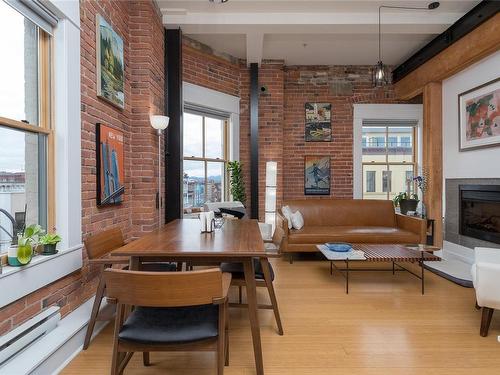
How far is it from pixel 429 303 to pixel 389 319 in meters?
0.63

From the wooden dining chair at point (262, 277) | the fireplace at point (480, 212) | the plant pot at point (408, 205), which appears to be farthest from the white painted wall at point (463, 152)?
the wooden dining chair at point (262, 277)

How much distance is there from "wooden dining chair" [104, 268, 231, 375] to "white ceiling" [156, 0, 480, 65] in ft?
12.3

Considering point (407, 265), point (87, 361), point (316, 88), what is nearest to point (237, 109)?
point (316, 88)

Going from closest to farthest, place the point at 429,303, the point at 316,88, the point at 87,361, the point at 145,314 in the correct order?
the point at 145,314, the point at 87,361, the point at 429,303, the point at 316,88

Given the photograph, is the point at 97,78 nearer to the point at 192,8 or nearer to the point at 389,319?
the point at 192,8

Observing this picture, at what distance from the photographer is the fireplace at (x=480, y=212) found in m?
3.89

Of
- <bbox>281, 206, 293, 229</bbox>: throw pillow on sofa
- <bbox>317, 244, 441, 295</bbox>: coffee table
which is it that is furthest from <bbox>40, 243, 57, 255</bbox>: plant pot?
<bbox>281, 206, 293, 229</bbox>: throw pillow on sofa

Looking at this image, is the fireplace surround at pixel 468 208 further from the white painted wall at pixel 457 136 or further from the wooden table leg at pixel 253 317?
the wooden table leg at pixel 253 317

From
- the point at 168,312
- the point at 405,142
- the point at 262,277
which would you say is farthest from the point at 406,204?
the point at 168,312

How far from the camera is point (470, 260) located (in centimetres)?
414

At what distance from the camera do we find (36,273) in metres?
1.93

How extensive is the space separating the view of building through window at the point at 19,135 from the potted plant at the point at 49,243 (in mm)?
156

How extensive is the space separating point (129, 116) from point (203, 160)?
1853 millimetres

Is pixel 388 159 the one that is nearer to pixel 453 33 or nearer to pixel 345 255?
pixel 453 33
